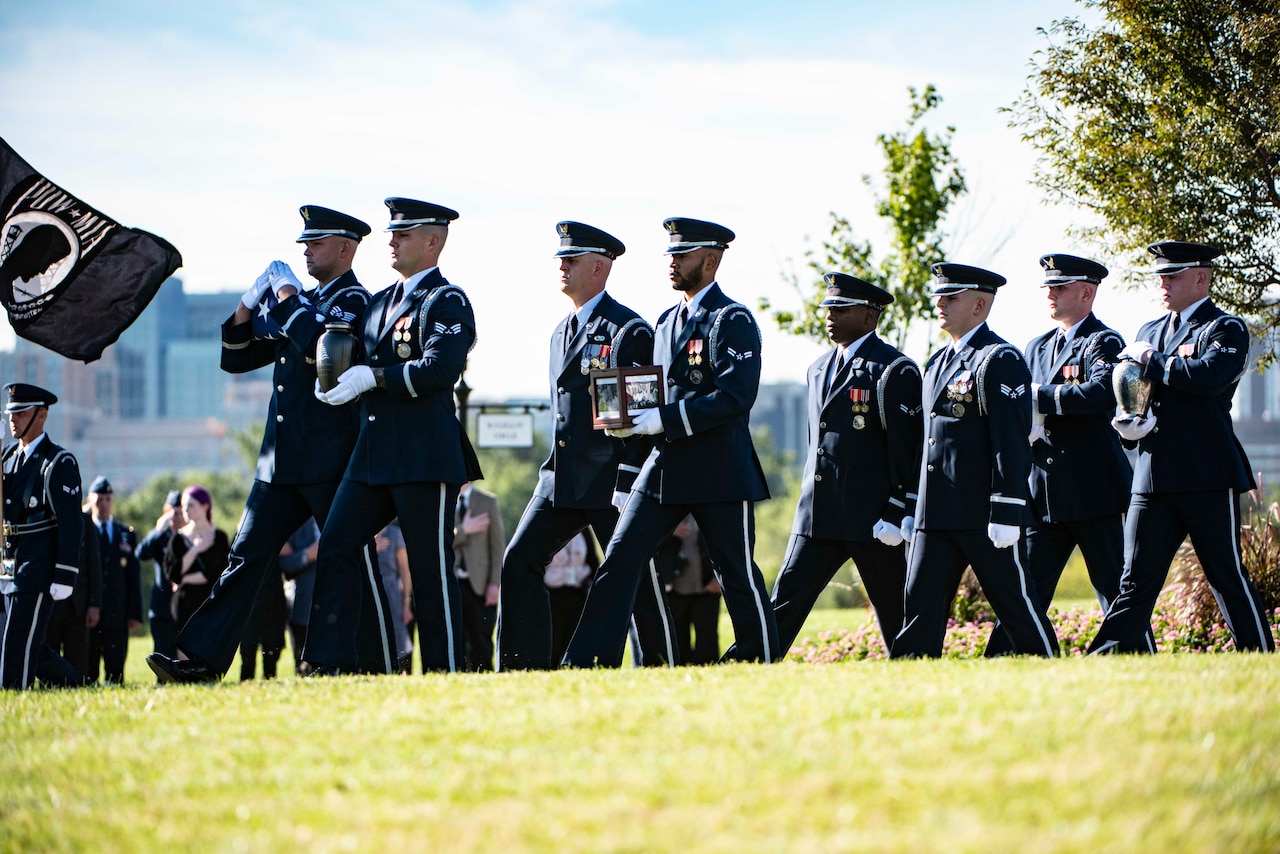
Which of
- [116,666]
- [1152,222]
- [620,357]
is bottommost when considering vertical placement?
[116,666]

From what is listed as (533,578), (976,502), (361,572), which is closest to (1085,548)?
(976,502)

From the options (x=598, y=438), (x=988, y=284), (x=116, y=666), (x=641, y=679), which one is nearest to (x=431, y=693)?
(x=641, y=679)

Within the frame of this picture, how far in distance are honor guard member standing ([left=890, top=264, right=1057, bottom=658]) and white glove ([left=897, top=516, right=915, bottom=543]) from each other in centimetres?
9

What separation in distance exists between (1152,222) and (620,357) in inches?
314

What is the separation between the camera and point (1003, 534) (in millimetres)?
8555

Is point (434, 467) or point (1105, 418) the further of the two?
point (1105, 418)

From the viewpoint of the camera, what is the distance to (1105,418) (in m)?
9.64

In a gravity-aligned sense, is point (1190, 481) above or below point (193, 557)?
above

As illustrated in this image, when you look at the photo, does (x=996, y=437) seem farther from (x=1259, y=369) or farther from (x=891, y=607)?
(x=1259, y=369)

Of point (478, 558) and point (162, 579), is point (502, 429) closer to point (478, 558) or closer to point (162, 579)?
point (478, 558)

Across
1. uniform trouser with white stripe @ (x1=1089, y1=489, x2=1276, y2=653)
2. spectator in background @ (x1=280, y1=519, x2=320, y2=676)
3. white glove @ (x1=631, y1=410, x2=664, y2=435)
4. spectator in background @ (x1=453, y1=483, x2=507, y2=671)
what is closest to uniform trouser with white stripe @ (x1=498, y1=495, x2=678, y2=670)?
white glove @ (x1=631, y1=410, x2=664, y2=435)

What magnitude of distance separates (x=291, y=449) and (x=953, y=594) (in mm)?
3565

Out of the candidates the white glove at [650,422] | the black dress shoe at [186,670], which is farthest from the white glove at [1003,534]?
the black dress shoe at [186,670]

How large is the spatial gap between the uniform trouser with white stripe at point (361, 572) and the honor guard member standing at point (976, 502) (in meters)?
2.40
